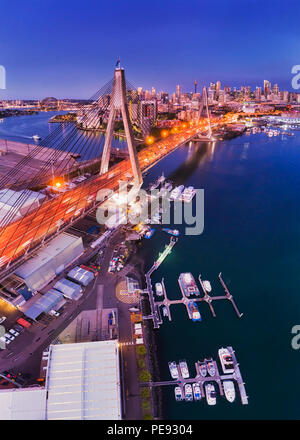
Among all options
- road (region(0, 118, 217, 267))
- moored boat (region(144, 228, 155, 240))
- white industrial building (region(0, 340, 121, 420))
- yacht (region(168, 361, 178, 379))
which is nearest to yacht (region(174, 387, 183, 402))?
yacht (region(168, 361, 178, 379))

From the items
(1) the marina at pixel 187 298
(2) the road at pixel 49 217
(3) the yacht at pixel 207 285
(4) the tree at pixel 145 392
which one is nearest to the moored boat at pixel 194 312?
(1) the marina at pixel 187 298

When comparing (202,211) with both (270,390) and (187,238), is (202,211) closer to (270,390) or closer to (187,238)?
(187,238)

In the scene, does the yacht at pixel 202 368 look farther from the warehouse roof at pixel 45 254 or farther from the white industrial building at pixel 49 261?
the warehouse roof at pixel 45 254

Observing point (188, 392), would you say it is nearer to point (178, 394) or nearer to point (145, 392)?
point (178, 394)

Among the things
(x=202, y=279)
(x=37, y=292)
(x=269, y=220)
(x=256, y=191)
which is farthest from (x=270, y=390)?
(x=256, y=191)

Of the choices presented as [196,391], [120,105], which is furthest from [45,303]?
[120,105]

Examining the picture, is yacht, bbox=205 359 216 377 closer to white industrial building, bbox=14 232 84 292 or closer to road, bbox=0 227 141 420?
road, bbox=0 227 141 420
